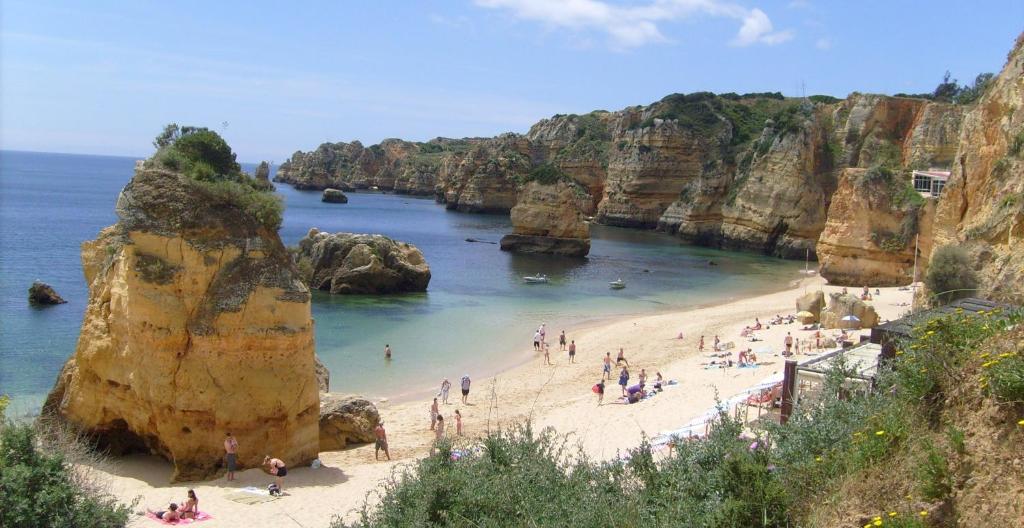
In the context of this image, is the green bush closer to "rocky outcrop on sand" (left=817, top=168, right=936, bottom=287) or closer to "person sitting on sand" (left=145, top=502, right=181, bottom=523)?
"person sitting on sand" (left=145, top=502, right=181, bottom=523)

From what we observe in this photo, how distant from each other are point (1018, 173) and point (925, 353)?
17.4 meters

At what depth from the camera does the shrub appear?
20.8 m

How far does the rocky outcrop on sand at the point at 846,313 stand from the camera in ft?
92.9

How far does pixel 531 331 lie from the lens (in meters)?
33.8

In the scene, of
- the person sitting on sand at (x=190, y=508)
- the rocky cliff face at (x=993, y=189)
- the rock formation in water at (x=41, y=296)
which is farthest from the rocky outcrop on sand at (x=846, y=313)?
the rock formation in water at (x=41, y=296)

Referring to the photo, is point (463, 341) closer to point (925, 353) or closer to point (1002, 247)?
point (1002, 247)

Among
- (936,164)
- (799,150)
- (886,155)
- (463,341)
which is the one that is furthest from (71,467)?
(799,150)

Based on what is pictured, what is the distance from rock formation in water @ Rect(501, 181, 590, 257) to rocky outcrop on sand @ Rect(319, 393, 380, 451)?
145 ft

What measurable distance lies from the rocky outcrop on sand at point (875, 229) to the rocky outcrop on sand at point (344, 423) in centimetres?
3329

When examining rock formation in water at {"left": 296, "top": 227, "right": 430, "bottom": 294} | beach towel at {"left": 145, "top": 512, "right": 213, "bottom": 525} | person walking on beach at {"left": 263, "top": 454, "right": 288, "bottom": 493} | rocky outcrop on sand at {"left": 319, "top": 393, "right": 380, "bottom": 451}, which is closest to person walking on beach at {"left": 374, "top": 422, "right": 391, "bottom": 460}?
rocky outcrop on sand at {"left": 319, "top": 393, "right": 380, "bottom": 451}

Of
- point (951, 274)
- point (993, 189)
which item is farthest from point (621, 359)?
point (993, 189)

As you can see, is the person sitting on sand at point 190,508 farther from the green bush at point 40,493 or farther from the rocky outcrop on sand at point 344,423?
the rocky outcrop on sand at point 344,423

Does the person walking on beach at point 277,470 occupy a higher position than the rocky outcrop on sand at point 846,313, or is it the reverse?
the rocky outcrop on sand at point 846,313

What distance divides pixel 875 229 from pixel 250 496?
38.4m
